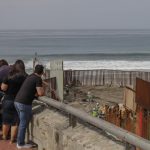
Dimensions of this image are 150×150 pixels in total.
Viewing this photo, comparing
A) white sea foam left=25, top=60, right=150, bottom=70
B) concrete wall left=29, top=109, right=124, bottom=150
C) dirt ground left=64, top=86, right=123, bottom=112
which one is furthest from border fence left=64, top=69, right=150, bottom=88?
concrete wall left=29, top=109, right=124, bottom=150

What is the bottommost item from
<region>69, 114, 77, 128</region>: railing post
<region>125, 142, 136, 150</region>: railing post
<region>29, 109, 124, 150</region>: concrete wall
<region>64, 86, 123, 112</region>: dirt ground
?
<region>64, 86, 123, 112</region>: dirt ground

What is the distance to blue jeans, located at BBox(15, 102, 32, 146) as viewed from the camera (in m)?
8.19

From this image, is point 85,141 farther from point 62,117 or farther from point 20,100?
point 20,100

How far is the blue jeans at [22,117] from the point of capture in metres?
8.19

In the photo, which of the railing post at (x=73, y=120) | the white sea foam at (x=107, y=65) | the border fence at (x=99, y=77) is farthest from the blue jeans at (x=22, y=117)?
the white sea foam at (x=107, y=65)

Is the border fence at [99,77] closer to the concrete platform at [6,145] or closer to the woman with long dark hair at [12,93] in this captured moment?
the woman with long dark hair at [12,93]

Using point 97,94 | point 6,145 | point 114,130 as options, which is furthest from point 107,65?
point 114,130

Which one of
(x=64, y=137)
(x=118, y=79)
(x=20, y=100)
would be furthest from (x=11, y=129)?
(x=118, y=79)

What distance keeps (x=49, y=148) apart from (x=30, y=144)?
1.12m

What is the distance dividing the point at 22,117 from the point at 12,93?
673mm

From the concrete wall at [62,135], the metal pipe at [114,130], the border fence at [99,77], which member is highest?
the metal pipe at [114,130]

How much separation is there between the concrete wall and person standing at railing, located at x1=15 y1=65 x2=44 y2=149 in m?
0.17

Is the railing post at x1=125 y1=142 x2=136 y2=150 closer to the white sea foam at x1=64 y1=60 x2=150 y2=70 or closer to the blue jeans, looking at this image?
the blue jeans

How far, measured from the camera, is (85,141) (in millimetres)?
6102
